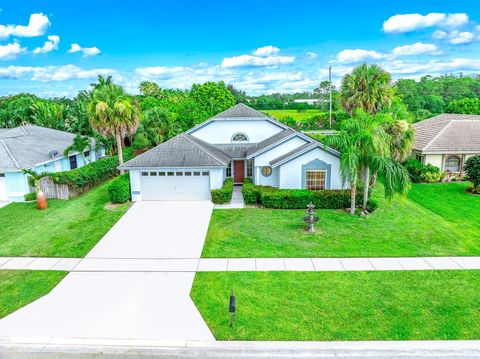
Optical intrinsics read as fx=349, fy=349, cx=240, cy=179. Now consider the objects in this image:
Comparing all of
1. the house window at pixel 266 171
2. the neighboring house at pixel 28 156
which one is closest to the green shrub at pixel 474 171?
the house window at pixel 266 171

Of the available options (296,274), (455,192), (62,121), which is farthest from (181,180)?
(62,121)

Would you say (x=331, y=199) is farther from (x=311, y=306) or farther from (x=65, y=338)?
(x=65, y=338)

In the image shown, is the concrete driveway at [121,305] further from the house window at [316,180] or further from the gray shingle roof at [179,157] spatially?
the house window at [316,180]

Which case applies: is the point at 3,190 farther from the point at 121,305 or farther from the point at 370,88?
the point at 370,88

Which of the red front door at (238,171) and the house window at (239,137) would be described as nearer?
the red front door at (238,171)

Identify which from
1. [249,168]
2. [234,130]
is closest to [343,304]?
[249,168]

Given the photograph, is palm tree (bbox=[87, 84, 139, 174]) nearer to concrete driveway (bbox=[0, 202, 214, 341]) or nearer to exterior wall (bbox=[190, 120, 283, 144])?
exterior wall (bbox=[190, 120, 283, 144])
